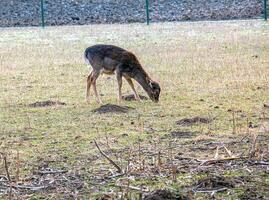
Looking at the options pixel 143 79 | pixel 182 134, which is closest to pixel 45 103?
pixel 143 79

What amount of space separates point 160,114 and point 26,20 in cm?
2816

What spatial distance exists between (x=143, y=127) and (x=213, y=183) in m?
3.71

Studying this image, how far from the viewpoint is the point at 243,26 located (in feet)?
107

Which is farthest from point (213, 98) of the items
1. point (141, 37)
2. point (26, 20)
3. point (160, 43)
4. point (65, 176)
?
point (26, 20)

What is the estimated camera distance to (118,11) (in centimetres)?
4106

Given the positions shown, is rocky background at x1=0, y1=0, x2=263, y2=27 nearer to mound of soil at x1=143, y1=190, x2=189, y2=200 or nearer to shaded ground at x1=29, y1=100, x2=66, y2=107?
shaded ground at x1=29, y1=100, x2=66, y2=107

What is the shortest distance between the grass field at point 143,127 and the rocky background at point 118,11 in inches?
600

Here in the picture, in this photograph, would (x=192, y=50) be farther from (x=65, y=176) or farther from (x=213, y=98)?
(x=65, y=176)

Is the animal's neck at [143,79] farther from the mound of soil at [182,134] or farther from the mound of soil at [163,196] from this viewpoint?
the mound of soil at [163,196]

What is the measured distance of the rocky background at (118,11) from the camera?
129 feet

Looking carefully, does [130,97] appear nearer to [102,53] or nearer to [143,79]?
[143,79]

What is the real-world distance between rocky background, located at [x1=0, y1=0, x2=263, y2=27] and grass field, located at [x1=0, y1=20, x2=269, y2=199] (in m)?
15.2

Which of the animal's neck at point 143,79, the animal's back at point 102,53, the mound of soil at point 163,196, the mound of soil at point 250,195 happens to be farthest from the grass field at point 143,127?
the animal's back at point 102,53

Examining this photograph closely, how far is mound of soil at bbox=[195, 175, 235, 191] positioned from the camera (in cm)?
773
